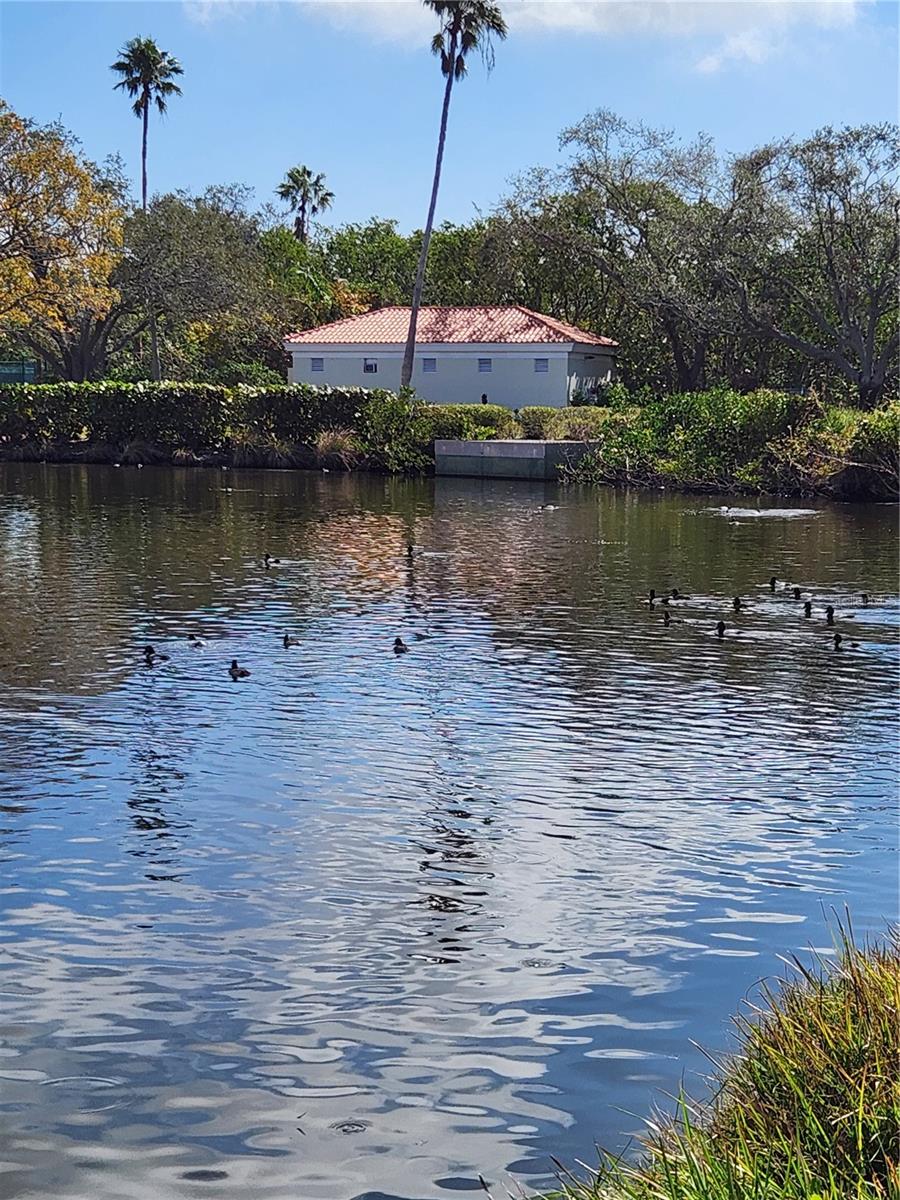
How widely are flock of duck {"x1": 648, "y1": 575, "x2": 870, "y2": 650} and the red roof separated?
41379mm

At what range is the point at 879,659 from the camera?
1823 cm

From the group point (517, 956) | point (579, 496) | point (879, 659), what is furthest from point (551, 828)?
point (579, 496)

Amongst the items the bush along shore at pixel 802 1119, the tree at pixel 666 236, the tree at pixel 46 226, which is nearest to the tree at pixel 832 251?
the tree at pixel 666 236

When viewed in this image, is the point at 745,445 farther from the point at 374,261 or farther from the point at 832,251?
the point at 374,261

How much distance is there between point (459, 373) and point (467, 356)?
2.93 feet

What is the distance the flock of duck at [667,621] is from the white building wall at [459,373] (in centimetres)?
3930

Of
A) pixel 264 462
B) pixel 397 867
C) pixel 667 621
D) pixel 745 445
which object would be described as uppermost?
pixel 745 445

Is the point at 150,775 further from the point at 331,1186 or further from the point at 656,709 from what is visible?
the point at 331,1186

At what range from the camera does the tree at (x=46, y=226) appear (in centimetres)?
5403

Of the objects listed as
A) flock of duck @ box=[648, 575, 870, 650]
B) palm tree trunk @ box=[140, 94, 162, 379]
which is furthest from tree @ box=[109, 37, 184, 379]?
flock of duck @ box=[648, 575, 870, 650]

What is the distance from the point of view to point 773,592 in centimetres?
2381

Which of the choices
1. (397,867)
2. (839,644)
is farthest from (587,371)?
(397,867)

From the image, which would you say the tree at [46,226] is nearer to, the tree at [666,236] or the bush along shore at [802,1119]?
the tree at [666,236]

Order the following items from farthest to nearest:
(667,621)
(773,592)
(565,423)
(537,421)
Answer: (537,421) < (565,423) < (773,592) < (667,621)
